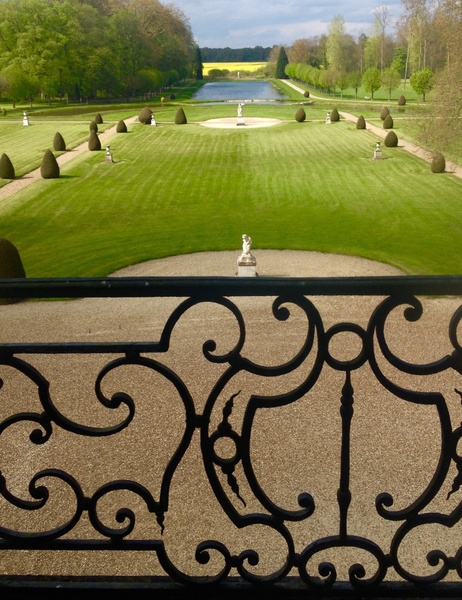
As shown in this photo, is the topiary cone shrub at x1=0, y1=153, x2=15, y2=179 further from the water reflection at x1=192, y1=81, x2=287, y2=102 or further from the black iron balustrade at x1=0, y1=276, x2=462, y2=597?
the water reflection at x1=192, y1=81, x2=287, y2=102

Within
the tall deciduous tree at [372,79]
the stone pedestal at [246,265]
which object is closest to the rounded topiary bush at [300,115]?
the tall deciduous tree at [372,79]

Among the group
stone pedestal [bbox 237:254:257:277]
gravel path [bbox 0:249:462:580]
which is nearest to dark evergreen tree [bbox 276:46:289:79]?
stone pedestal [bbox 237:254:257:277]

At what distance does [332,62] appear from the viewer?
7981 centimetres

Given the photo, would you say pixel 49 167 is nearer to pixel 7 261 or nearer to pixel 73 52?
pixel 7 261

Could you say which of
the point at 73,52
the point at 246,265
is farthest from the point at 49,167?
the point at 73,52

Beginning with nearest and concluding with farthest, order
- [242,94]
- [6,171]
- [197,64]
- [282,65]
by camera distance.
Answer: [6,171] → [242,94] → [282,65] → [197,64]

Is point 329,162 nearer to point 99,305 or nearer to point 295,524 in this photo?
point 99,305

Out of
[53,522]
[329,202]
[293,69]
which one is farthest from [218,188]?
[293,69]

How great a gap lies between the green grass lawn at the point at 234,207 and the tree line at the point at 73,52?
90.7 ft

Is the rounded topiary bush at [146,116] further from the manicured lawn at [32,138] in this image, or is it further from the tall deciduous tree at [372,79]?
the tall deciduous tree at [372,79]

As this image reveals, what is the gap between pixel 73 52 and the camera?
59594 millimetres

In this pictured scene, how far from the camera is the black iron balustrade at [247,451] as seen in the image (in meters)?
1.66

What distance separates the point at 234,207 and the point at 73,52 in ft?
154

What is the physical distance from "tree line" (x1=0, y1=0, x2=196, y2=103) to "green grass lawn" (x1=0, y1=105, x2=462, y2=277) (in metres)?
27.6
